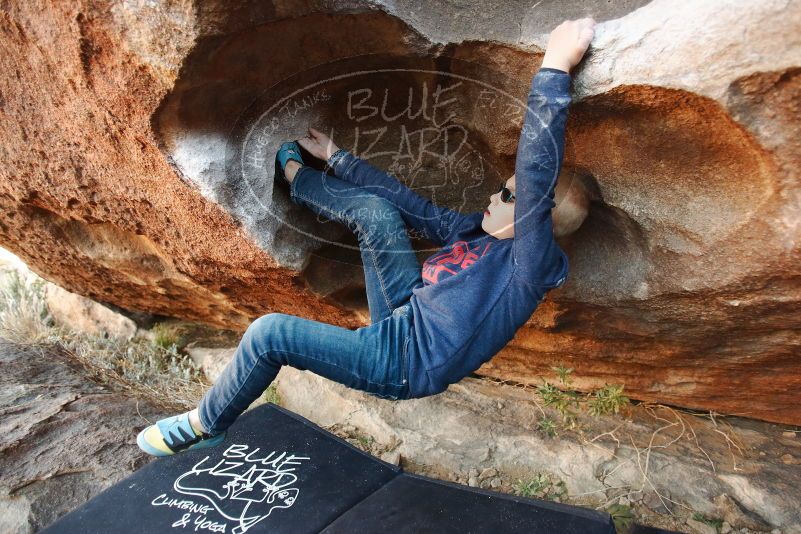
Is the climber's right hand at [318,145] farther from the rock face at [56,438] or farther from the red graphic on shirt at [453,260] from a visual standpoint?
the rock face at [56,438]

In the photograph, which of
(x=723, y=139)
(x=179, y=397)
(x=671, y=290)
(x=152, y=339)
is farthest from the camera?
(x=152, y=339)

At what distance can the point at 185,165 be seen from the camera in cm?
168

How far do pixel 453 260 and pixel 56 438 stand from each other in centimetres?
169

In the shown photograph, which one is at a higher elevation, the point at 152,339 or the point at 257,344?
the point at 257,344

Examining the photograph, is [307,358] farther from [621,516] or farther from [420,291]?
[621,516]

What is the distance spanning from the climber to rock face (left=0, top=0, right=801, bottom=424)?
0.14m

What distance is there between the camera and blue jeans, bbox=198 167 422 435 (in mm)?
1552

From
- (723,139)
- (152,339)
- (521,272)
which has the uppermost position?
(723,139)

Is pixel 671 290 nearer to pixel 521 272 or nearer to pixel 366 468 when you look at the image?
pixel 521 272

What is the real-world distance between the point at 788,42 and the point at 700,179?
1.27 feet

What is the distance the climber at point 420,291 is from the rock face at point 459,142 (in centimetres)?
14

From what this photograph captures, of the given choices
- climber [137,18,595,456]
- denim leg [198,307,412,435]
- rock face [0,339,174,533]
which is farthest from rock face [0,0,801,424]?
rock face [0,339,174,533]

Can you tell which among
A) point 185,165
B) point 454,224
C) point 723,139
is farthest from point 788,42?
point 185,165

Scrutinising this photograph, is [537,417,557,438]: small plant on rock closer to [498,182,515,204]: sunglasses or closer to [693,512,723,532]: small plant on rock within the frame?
[693,512,723,532]: small plant on rock
